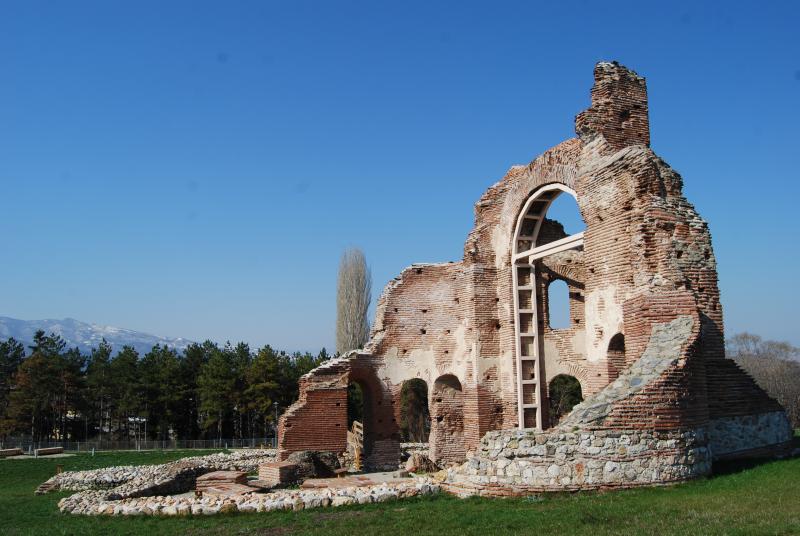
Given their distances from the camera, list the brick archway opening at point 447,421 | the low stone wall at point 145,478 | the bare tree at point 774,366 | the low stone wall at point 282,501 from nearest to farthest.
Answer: the low stone wall at point 282,501 → the low stone wall at point 145,478 → the brick archway opening at point 447,421 → the bare tree at point 774,366

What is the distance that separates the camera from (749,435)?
39.3ft

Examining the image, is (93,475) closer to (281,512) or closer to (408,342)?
(408,342)

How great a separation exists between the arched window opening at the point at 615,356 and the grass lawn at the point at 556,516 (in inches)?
176

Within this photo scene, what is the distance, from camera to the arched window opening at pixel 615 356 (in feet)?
47.8

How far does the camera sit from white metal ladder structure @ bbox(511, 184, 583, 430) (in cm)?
1781

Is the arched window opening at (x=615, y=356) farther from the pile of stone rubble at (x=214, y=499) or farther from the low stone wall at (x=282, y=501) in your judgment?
A: the low stone wall at (x=282, y=501)

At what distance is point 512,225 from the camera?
18281 millimetres

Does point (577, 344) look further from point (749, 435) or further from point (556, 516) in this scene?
point (556, 516)

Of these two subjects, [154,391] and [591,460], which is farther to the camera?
[154,391]

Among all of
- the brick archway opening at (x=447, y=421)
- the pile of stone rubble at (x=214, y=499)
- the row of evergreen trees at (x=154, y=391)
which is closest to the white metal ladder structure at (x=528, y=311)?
the brick archway opening at (x=447, y=421)

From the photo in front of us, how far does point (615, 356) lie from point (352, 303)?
34687mm

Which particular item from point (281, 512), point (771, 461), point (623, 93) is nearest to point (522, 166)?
point (623, 93)

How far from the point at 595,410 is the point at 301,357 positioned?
1390 inches

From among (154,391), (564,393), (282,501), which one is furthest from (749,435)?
(154,391)
